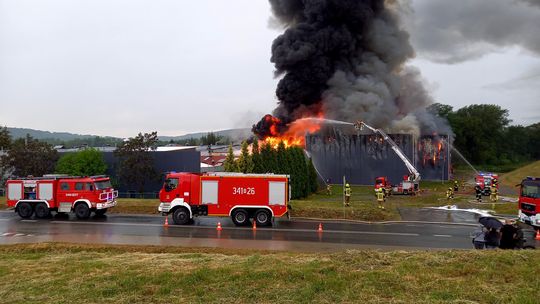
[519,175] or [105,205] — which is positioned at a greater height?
[519,175]

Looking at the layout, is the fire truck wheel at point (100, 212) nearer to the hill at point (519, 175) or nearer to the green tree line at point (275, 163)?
the green tree line at point (275, 163)

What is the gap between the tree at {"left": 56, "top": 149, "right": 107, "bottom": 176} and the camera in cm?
4009

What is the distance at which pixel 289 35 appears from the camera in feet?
192

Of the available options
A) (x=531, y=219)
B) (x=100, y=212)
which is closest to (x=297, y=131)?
(x=100, y=212)

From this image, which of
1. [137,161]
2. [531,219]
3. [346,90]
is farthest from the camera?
[346,90]

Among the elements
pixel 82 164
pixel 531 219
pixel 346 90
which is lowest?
pixel 531 219

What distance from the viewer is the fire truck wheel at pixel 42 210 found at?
22766 millimetres

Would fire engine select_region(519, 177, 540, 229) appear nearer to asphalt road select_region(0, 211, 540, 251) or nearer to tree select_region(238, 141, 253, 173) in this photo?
asphalt road select_region(0, 211, 540, 251)

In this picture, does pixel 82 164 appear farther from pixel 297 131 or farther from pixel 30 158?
pixel 297 131

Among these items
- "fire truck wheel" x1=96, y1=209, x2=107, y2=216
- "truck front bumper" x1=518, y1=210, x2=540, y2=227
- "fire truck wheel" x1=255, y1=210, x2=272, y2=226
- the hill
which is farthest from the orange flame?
"truck front bumper" x1=518, y1=210, x2=540, y2=227

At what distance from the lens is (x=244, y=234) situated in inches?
726

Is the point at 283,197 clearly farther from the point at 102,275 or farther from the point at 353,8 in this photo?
the point at 353,8

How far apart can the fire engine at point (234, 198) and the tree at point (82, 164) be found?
23.0m

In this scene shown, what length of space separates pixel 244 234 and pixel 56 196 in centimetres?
1141
